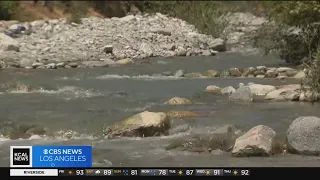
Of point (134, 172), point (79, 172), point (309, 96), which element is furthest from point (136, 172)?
point (309, 96)

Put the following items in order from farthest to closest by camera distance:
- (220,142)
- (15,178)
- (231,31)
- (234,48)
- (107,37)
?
(231,31), (234,48), (107,37), (220,142), (15,178)

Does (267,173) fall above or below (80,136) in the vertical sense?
above

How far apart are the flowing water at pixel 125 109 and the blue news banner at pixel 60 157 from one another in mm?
548

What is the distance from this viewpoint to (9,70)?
60.9 ft

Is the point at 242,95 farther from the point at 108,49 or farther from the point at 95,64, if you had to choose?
the point at 108,49

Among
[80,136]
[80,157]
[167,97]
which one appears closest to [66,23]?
[167,97]

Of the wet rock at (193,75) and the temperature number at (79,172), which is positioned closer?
the temperature number at (79,172)

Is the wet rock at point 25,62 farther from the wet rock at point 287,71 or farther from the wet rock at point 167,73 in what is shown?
the wet rock at point 287,71

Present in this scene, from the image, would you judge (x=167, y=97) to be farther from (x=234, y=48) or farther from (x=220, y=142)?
(x=234, y=48)

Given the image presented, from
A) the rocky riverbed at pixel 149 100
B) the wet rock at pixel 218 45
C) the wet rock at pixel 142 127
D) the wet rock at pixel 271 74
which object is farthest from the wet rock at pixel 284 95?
the wet rock at pixel 218 45

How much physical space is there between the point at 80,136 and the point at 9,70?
32.6 feet

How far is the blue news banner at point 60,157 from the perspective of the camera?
4.27 m
